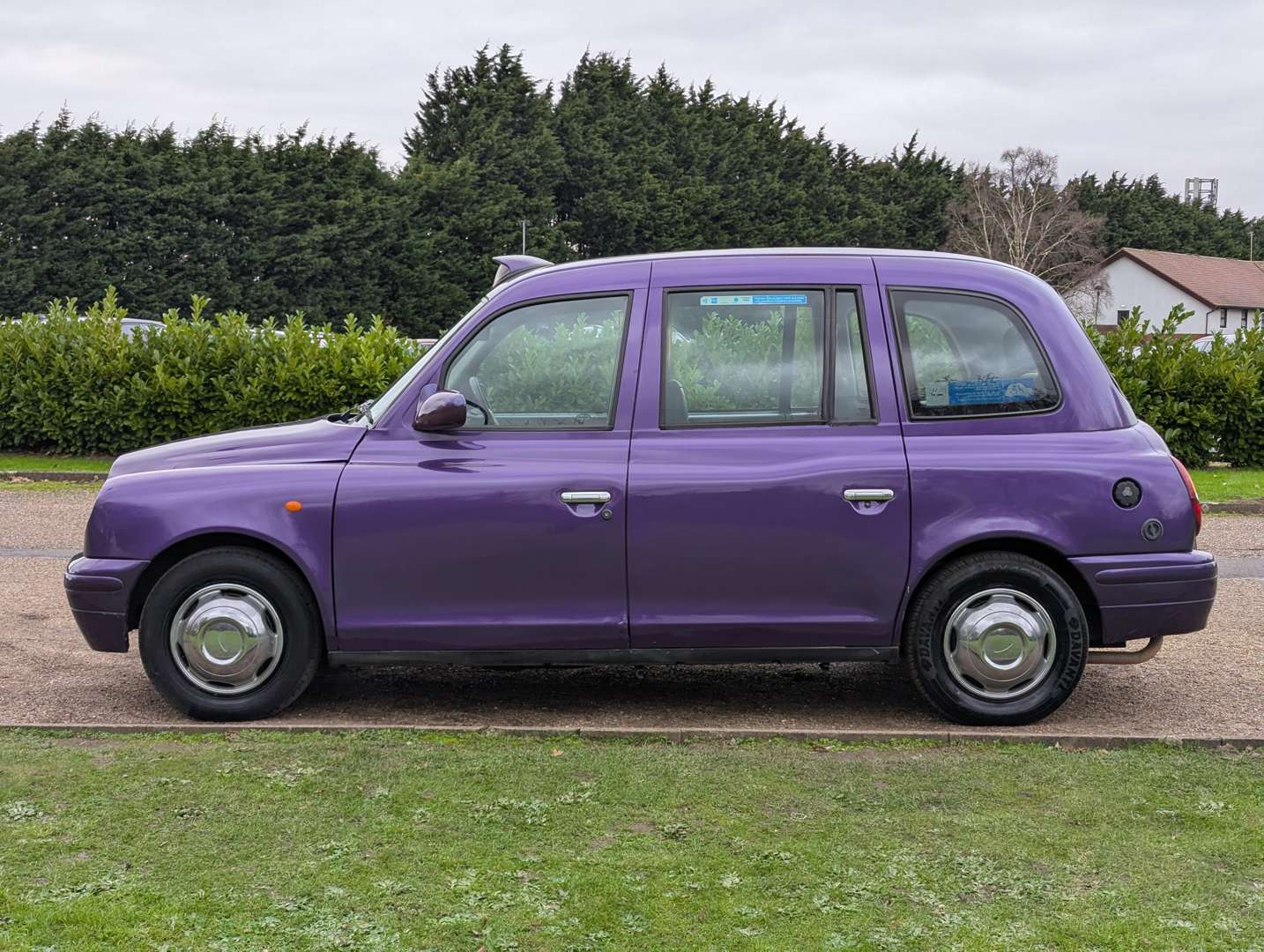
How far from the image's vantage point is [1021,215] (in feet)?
288

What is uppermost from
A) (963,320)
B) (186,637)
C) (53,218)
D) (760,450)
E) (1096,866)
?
(53,218)

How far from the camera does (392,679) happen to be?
705 cm

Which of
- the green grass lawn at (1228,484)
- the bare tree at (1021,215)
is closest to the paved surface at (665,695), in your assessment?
the green grass lawn at (1228,484)

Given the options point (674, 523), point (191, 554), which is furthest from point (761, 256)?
point (191, 554)

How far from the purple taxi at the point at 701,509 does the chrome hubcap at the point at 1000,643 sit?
0.04 ft

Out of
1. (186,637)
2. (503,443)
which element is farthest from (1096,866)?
(186,637)

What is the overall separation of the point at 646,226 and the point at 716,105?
43.2ft

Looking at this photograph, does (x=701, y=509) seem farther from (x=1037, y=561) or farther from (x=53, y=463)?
(x=53, y=463)

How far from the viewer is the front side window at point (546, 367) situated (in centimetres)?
611

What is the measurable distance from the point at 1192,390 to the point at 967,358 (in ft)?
39.1

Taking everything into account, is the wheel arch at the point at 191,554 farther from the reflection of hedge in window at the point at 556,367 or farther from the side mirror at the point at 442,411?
the reflection of hedge in window at the point at 556,367

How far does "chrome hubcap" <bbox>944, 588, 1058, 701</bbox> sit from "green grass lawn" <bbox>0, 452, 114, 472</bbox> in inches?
494

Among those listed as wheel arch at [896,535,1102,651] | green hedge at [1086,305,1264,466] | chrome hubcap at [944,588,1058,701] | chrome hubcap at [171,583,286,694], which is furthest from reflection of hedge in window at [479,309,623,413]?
green hedge at [1086,305,1264,466]

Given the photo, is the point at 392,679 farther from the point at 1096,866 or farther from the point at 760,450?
the point at 1096,866
